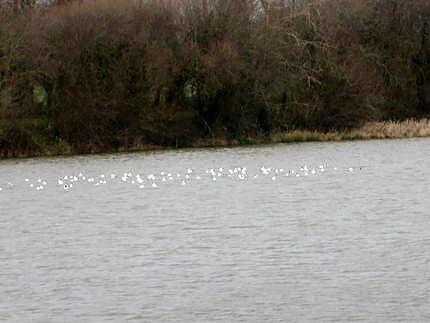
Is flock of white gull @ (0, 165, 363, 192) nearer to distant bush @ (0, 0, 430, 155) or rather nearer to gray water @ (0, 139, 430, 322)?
gray water @ (0, 139, 430, 322)

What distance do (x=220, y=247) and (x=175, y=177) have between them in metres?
14.8

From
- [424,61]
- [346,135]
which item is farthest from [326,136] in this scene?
[424,61]

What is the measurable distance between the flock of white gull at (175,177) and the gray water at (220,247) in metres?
0.10

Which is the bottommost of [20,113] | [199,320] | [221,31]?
[199,320]

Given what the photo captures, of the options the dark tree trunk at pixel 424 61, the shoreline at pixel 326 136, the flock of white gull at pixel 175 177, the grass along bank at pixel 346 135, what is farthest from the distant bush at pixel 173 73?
the flock of white gull at pixel 175 177

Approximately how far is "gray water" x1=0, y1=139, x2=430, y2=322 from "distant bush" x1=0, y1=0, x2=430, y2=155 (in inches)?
457

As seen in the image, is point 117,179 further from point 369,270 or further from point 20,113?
point 369,270

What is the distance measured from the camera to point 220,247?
63.2 feet

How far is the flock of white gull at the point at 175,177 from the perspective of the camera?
106 feet

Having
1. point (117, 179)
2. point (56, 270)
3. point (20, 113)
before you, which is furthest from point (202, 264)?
point (20, 113)

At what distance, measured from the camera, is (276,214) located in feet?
78.0

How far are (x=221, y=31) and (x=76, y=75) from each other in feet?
22.1

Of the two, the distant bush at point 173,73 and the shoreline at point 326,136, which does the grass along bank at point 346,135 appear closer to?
the shoreline at point 326,136

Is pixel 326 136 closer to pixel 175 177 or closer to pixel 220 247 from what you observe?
pixel 175 177
